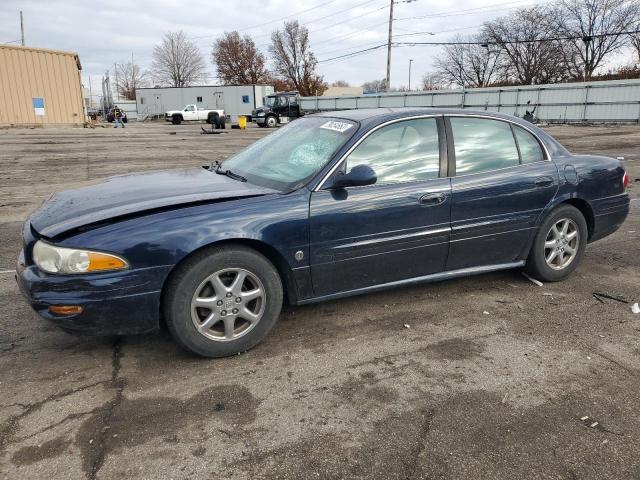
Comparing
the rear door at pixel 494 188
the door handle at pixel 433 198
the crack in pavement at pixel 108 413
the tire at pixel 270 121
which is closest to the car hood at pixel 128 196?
the crack in pavement at pixel 108 413

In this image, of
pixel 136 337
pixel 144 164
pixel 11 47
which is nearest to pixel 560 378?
pixel 136 337

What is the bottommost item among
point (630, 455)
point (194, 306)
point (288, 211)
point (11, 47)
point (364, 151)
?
point (630, 455)

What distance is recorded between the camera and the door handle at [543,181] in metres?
4.02

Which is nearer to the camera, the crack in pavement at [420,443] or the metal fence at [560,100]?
the crack in pavement at [420,443]

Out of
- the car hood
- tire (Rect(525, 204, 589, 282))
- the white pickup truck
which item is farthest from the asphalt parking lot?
the white pickup truck

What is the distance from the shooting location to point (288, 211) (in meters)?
3.11

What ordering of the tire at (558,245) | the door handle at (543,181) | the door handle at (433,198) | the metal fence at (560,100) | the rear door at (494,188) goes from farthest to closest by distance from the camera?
1. the metal fence at (560,100)
2. the tire at (558,245)
3. the door handle at (543,181)
4. the rear door at (494,188)
5. the door handle at (433,198)

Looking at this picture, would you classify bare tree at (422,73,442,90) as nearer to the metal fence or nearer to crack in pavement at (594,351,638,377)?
the metal fence

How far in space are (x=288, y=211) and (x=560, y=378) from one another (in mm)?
1913

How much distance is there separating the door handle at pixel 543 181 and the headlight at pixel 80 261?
126 inches

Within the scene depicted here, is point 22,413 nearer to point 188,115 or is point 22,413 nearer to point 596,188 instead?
point 596,188

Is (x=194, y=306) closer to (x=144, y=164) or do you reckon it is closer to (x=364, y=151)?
(x=364, y=151)

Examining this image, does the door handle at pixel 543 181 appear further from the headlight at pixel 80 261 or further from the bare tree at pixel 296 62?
the bare tree at pixel 296 62

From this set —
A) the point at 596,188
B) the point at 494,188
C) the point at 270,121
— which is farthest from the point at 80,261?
the point at 270,121
